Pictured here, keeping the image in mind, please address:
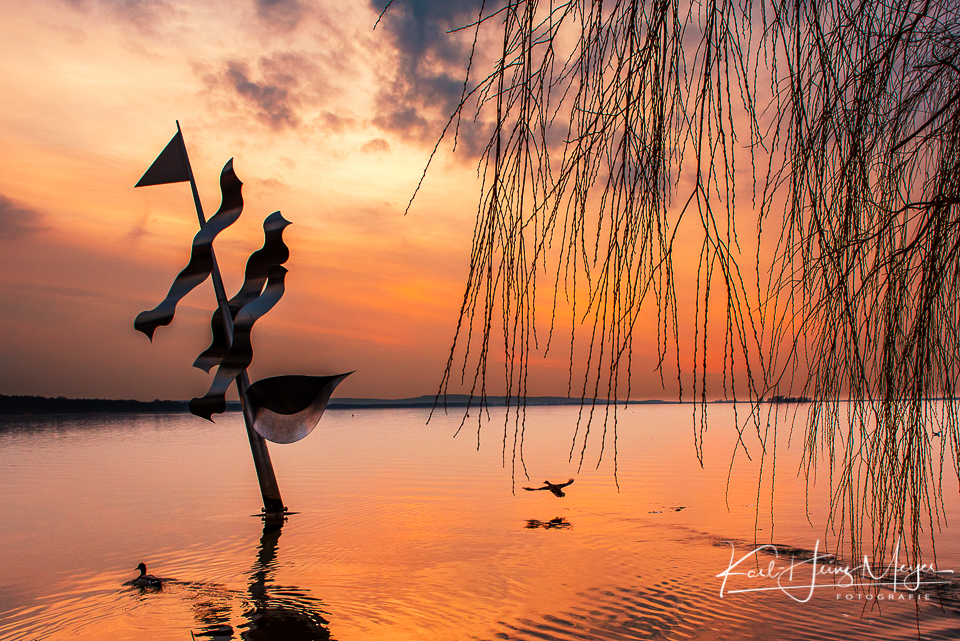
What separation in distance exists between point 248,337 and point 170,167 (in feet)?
8.05

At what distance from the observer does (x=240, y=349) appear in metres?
7.06

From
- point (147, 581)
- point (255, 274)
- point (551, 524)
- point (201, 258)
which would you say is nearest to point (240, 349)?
point (255, 274)

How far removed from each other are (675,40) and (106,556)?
8.66 meters

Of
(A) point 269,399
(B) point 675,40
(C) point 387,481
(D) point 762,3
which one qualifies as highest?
(D) point 762,3

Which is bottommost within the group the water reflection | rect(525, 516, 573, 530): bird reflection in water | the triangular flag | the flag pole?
rect(525, 516, 573, 530): bird reflection in water

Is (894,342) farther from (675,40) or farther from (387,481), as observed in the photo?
(387,481)

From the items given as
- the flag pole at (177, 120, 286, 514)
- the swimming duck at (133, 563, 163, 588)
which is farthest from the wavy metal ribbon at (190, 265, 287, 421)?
the swimming duck at (133, 563, 163, 588)

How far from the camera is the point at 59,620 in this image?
5082 mm

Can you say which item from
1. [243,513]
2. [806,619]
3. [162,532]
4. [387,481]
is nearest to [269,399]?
[162,532]

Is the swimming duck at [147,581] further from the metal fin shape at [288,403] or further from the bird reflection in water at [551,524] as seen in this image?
the bird reflection in water at [551,524]

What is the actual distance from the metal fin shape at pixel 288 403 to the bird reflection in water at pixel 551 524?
3679 millimetres

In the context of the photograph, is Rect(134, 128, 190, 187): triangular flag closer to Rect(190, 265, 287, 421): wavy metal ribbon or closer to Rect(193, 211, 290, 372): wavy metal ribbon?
Rect(193, 211, 290, 372): wavy metal ribbon

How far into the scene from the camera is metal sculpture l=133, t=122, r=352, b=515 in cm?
701

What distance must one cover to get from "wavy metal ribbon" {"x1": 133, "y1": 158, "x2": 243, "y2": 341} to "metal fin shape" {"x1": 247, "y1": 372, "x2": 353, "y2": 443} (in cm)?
123
